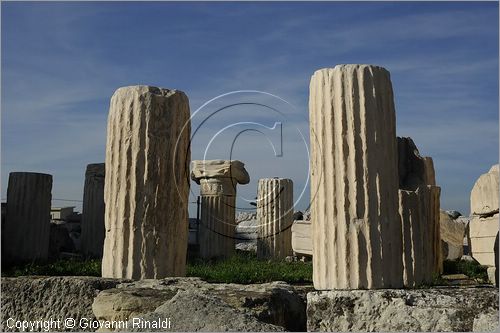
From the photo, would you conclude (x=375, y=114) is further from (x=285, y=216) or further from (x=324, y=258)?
(x=285, y=216)

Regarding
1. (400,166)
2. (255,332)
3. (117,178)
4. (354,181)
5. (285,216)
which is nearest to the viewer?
(255,332)

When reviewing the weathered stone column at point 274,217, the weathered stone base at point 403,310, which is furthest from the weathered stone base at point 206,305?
the weathered stone column at point 274,217

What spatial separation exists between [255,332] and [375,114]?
2.63m

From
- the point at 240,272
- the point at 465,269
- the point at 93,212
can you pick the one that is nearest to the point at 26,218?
the point at 93,212

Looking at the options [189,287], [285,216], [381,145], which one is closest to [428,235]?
[381,145]

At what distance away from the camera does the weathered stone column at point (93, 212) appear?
15703 millimetres

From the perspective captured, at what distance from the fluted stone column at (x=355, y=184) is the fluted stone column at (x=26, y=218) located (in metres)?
8.96

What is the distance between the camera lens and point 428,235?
9664 mm

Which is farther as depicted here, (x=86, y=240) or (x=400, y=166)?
(x=86, y=240)

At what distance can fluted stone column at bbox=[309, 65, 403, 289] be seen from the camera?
596 cm

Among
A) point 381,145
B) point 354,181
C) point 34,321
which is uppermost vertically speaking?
point 381,145

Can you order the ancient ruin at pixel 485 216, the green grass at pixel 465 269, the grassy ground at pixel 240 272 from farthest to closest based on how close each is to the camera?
the ancient ruin at pixel 485 216, the green grass at pixel 465 269, the grassy ground at pixel 240 272

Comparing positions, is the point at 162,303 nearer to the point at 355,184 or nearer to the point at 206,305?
the point at 206,305

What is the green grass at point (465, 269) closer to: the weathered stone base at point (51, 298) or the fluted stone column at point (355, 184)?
the fluted stone column at point (355, 184)
